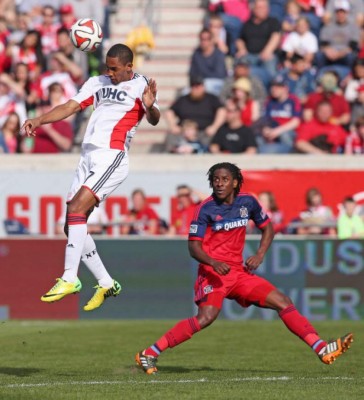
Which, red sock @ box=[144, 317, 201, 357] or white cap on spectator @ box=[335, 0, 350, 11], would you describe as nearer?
red sock @ box=[144, 317, 201, 357]

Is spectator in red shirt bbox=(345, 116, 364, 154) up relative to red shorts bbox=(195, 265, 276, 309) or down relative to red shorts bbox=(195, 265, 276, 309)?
up

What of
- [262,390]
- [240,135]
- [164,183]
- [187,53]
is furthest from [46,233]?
[262,390]

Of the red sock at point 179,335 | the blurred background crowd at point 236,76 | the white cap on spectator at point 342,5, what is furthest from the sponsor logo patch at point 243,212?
the white cap on spectator at point 342,5

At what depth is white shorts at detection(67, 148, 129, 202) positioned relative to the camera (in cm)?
1175

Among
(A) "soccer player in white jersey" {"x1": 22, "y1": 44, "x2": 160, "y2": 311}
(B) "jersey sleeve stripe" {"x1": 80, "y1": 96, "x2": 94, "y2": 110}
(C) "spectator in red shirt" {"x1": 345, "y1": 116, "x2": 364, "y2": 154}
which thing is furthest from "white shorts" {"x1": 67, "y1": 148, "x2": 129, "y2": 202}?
(C) "spectator in red shirt" {"x1": 345, "y1": 116, "x2": 364, "y2": 154}

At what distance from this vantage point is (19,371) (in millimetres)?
12789

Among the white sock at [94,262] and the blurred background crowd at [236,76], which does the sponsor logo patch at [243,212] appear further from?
the blurred background crowd at [236,76]

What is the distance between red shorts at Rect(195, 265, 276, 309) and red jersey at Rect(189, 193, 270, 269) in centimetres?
13

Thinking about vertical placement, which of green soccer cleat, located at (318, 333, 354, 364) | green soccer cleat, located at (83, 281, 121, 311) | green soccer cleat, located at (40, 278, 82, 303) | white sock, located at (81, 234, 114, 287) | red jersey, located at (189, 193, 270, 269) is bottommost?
green soccer cleat, located at (318, 333, 354, 364)

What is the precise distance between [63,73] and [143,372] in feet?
38.0

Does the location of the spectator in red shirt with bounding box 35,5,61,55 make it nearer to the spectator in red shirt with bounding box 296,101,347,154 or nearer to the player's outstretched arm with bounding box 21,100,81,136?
the spectator in red shirt with bounding box 296,101,347,154

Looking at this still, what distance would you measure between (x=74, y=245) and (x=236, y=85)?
10.4 metres

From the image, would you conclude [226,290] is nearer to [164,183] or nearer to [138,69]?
[164,183]

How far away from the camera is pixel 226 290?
471 inches
